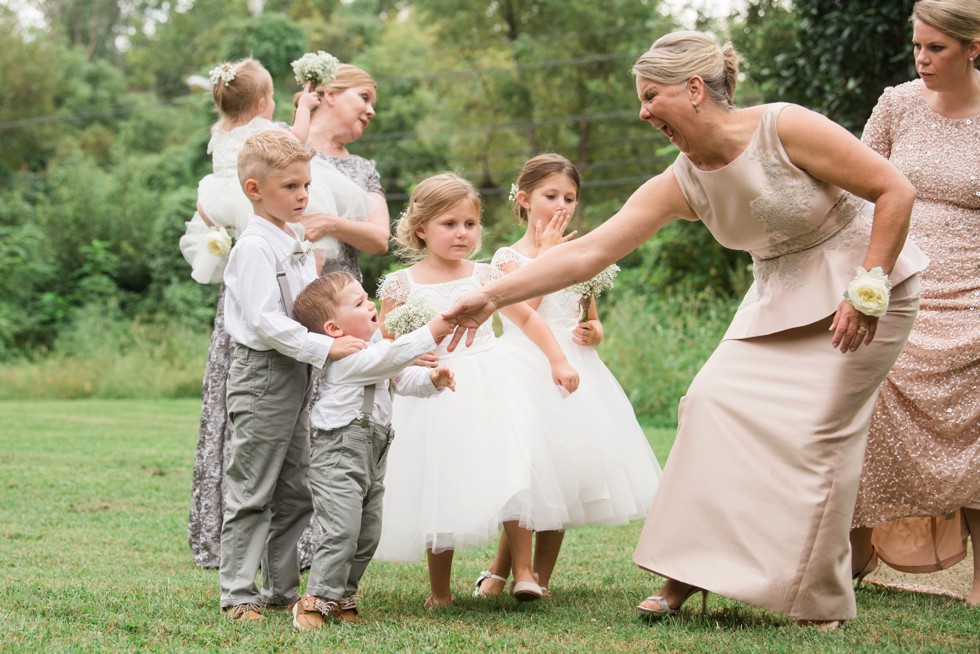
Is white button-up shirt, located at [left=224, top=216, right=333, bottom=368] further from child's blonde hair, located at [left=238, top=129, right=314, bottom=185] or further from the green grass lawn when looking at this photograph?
the green grass lawn

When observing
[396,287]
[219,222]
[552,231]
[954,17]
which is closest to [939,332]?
[954,17]

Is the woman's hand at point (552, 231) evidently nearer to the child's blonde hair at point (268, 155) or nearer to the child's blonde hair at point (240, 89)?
the child's blonde hair at point (268, 155)

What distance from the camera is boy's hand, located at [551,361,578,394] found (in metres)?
4.95

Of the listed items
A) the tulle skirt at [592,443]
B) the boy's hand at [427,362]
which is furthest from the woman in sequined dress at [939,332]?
the boy's hand at [427,362]

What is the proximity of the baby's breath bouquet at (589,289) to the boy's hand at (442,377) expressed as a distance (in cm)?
116

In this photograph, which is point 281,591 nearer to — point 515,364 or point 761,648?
point 515,364

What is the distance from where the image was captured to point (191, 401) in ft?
51.4

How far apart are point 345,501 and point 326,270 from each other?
162 centimetres

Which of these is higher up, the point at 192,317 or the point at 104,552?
the point at 192,317

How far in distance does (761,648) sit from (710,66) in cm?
199

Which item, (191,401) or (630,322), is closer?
(630,322)

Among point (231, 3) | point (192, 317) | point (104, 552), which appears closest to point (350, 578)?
point (104, 552)

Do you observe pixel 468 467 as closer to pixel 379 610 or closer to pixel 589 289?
pixel 379 610

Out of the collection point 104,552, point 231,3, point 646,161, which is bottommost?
point 104,552
